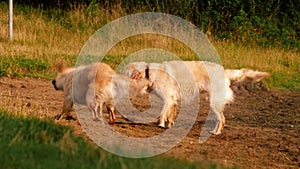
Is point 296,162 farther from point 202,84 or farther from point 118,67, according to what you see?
point 118,67

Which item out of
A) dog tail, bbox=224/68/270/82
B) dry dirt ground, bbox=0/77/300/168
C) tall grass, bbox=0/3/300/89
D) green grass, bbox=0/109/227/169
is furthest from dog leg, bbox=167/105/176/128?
tall grass, bbox=0/3/300/89

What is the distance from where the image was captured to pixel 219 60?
659 inches

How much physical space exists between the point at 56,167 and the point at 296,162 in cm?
416

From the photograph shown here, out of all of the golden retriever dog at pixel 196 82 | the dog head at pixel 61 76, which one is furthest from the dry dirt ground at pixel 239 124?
the dog head at pixel 61 76

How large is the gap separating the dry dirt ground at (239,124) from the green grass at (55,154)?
1122mm

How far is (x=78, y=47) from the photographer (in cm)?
1728

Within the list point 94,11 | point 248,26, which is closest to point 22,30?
point 94,11

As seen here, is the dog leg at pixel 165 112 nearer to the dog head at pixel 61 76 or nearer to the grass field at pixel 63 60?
the dog head at pixel 61 76

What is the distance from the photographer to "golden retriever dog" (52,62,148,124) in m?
10.1

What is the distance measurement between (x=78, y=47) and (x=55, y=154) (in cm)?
1126

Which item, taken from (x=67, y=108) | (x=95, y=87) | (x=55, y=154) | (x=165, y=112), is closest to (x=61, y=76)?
(x=67, y=108)

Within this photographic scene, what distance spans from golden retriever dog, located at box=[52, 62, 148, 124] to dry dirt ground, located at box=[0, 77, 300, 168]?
340 mm

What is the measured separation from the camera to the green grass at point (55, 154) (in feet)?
19.0

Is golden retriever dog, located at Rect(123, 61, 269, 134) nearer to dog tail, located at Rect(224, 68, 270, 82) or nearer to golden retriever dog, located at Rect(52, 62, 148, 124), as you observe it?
dog tail, located at Rect(224, 68, 270, 82)
